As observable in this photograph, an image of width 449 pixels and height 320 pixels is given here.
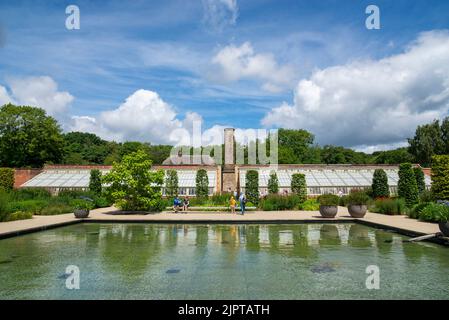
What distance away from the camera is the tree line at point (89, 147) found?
146ft

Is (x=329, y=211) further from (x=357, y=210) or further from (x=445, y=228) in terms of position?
(x=445, y=228)

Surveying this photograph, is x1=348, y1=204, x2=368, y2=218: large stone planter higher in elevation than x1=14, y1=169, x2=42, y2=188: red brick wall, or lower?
lower

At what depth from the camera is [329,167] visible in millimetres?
36719

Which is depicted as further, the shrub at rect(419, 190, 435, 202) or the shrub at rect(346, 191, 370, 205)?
the shrub at rect(419, 190, 435, 202)

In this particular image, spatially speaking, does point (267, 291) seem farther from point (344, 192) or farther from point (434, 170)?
point (344, 192)

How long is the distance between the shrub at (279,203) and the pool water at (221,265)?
37.9 feet

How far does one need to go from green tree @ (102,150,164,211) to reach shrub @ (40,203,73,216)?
9.69ft

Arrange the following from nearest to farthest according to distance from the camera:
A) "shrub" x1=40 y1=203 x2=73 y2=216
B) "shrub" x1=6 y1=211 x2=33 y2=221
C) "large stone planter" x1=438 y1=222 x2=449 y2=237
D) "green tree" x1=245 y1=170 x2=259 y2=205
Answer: "large stone planter" x1=438 y1=222 x2=449 y2=237, "shrub" x1=6 y1=211 x2=33 y2=221, "shrub" x1=40 y1=203 x2=73 y2=216, "green tree" x1=245 y1=170 x2=259 y2=205

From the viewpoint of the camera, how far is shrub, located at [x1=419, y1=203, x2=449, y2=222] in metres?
10.3

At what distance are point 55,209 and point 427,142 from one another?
5246 cm

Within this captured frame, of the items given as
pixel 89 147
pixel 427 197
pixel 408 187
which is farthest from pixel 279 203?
pixel 89 147

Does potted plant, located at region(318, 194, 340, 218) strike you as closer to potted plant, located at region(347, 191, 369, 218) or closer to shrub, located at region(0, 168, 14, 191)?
potted plant, located at region(347, 191, 369, 218)

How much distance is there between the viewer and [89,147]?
79.9 metres

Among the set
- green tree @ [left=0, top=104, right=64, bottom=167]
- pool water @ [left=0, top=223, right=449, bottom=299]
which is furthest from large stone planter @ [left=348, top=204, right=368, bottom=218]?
green tree @ [left=0, top=104, right=64, bottom=167]
